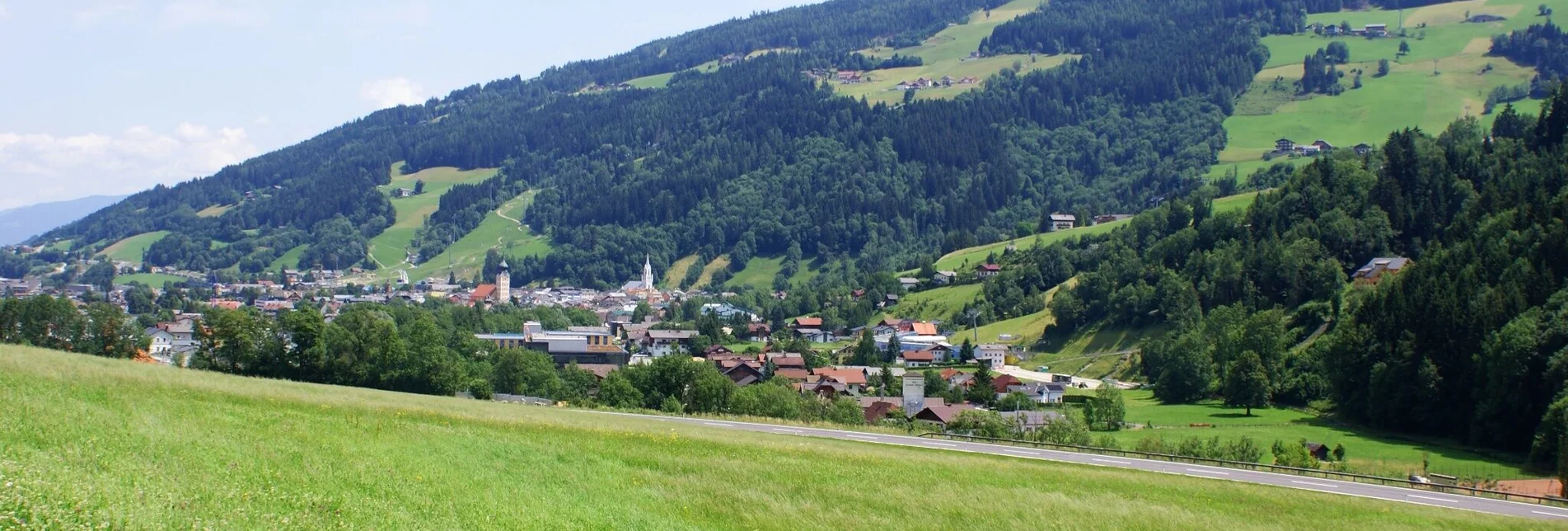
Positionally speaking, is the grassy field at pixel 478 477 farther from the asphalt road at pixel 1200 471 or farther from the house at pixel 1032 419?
the house at pixel 1032 419

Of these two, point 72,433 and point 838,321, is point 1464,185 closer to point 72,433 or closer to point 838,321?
point 838,321

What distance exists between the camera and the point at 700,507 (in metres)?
21.7

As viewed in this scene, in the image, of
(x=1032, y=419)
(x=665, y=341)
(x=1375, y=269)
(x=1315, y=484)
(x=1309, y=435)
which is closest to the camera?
(x=1315, y=484)

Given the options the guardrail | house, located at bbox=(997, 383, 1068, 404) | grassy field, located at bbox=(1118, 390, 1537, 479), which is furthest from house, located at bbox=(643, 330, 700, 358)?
the guardrail

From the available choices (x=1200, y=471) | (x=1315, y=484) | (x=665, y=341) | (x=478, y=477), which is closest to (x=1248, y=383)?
(x=1200, y=471)

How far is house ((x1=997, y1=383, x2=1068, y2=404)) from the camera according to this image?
81.0 m

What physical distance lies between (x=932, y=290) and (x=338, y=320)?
9062 cm

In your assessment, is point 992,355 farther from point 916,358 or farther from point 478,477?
point 478,477

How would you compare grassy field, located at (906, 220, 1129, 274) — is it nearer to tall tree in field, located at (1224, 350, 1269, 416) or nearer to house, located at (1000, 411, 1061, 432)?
tall tree in field, located at (1224, 350, 1269, 416)

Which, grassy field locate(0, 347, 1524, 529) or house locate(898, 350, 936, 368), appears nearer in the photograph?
grassy field locate(0, 347, 1524, 529)

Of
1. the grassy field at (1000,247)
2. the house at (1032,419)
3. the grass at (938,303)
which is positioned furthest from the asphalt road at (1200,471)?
the grassy field at (1000,247)

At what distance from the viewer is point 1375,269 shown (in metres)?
91.8

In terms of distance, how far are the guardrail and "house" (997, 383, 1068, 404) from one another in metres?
38.2

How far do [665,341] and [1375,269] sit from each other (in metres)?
67.5
